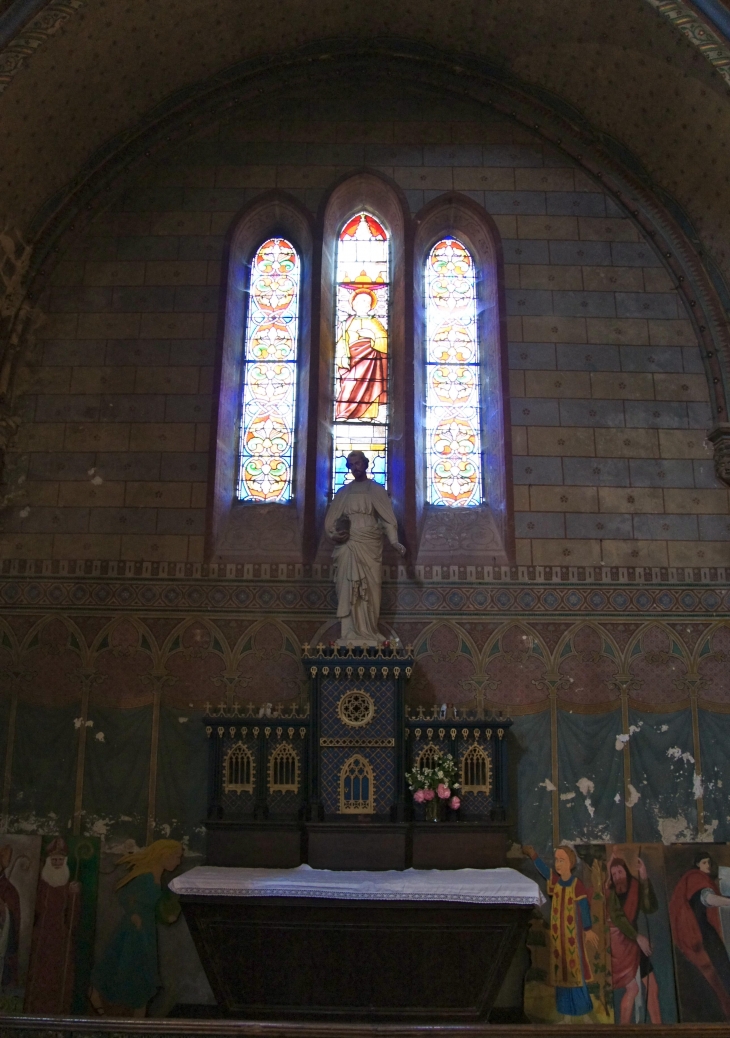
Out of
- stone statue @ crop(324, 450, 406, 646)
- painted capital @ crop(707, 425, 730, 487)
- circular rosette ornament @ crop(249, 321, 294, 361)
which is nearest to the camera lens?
stone statue @ crop(324, 450, 406, 646)

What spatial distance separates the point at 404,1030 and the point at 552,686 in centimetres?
465

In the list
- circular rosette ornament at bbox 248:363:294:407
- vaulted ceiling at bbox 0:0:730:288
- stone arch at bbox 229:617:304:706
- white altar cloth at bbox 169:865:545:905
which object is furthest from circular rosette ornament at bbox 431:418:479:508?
white altar cloth at bbox 169:865:545:905

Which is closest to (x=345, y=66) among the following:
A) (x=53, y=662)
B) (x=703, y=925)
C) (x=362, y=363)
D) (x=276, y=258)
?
(x=276, y=258)

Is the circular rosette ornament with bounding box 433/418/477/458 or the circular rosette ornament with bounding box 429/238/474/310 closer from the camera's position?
the circular rosette ornament with bounding box 433/418/477/458

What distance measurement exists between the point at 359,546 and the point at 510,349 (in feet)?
9.03

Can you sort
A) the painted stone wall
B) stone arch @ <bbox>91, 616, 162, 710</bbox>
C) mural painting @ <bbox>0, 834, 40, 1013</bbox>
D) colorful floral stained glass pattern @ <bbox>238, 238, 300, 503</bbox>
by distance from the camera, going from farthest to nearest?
colorful floral stained glass pattern @ <bbox>238, 238, 300, 503</bbox>
stone arch @ <bbox>91, 616, 162, 710</bbox>
the painted stone wall
mural painting @ <bbox>0, 834, 40, 1013</bbox>

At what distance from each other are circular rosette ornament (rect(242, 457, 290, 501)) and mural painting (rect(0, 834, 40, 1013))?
3.87 m

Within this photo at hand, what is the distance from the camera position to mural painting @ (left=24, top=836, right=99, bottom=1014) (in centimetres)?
923

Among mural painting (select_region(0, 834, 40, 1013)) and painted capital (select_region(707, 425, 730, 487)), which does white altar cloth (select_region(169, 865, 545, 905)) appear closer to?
mural painting (select_region(0, 834, 40, 1013))

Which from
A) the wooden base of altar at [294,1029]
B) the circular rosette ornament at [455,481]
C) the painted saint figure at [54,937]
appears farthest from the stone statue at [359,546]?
the wooden base of altar at [294,1029]

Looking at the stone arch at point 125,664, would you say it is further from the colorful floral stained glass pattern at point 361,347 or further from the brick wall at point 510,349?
the colorful floral stained glass pattern at point 361,347

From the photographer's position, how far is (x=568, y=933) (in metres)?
9.33

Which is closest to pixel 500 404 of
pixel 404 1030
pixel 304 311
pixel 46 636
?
pixel 304 311

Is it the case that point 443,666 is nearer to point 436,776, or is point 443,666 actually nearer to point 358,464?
point 436,776
